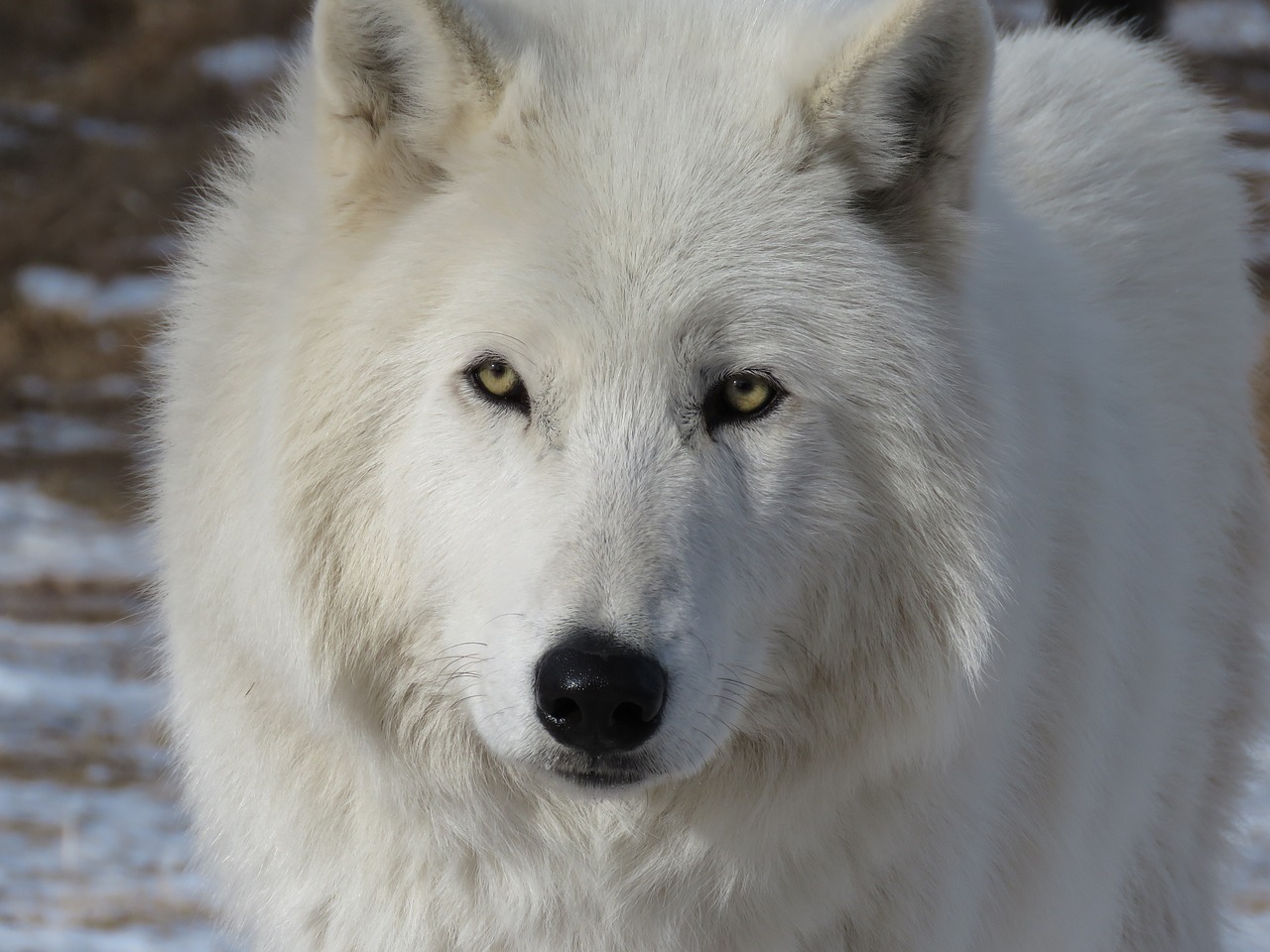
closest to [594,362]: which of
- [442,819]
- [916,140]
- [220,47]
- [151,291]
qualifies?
[916,140]

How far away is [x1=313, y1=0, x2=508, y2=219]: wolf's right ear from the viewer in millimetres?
2660

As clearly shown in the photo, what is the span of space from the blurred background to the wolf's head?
1.11 meters

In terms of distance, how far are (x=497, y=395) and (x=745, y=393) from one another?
0.43m

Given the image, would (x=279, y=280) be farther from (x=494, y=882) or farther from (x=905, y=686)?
(x=905, y=686)

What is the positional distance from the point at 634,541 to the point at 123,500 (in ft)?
26.7

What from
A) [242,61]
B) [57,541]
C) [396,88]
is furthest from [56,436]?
[396,88]

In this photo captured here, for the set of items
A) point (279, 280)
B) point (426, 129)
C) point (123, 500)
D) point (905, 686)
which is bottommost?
point (123, 500)

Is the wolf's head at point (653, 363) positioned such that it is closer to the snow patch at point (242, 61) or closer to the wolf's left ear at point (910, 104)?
the wolf's left ear at point (910, 104)

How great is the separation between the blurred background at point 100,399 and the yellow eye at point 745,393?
1.61 metres

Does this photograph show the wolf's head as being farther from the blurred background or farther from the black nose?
the blurred background

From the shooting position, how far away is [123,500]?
9.88 m

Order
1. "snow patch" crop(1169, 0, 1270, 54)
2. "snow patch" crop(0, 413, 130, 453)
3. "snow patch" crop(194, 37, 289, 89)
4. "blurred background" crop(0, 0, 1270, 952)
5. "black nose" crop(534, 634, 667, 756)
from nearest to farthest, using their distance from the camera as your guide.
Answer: "black nose" crop(534, 634, 667, 756) → "blurred background" crop(0, 0, 1270, 952) → "snow patch" crop(0, 413, 130, 453) → "snow patch" crop(194, 37, 289, 89) → "snow patch" crop(1169, 0, 1270, 54)

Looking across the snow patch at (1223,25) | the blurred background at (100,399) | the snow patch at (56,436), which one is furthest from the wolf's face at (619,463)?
the snow patch at (1223,25)

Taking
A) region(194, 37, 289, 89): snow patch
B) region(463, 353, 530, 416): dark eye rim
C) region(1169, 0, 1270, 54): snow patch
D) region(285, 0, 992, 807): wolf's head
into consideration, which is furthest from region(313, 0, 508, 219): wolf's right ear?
region(1169, 0, 1270, 54): snow patch
